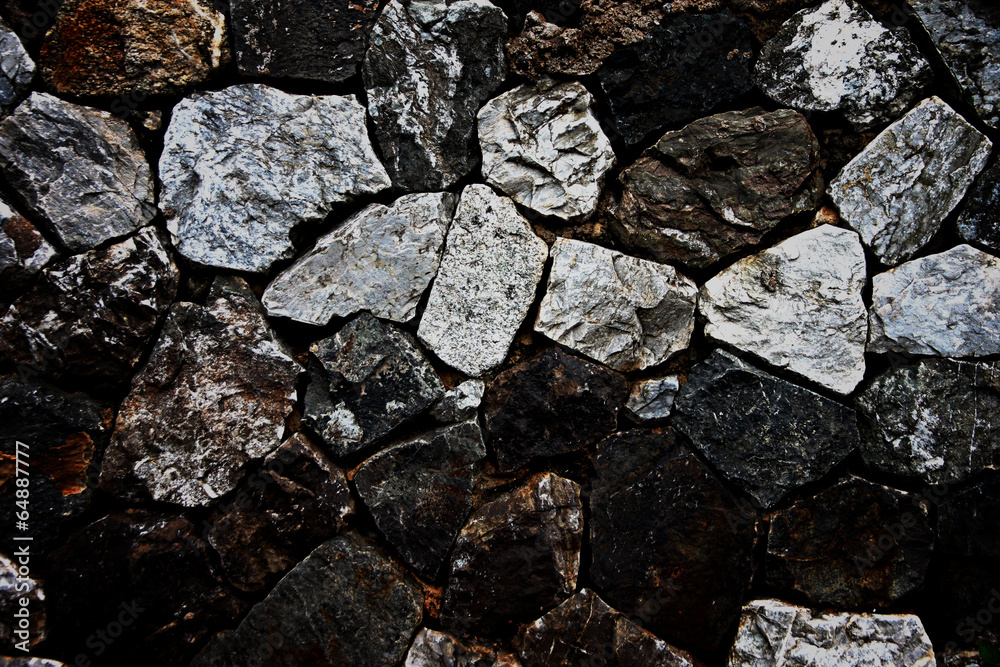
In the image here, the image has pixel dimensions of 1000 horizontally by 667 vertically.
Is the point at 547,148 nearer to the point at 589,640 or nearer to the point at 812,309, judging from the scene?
the point at 812,309

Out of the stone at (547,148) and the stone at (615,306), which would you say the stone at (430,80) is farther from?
the stone at (615,306)

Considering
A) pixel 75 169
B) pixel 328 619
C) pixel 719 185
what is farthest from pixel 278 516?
pixel 719 185

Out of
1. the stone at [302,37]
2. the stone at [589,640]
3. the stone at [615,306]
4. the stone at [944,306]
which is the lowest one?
the stone at [589,640]

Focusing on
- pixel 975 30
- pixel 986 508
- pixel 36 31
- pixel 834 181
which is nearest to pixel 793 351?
pixel 834 181

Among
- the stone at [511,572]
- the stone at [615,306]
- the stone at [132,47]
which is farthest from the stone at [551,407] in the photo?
the stone at [132,47]

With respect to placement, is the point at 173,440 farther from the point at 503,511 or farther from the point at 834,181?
the point at 834,181
